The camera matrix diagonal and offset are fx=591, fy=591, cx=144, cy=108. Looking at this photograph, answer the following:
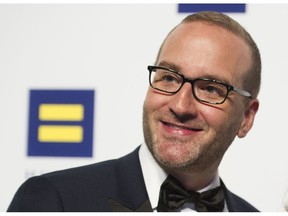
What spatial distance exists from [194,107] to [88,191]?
27cm

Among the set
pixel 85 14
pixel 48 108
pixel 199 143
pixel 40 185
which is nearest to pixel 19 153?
pixel 48 108

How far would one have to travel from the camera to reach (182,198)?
122cm

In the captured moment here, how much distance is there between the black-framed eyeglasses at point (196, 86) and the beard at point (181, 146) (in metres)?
0.05

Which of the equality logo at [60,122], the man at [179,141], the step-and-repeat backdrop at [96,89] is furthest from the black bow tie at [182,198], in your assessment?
the equality logo at [60,122]

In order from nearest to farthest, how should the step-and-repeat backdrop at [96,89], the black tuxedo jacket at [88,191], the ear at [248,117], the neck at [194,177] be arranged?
the black tuxedo jacket at [88,191] < the neck at [194,177] < the ear at [248,117] < the step-and-repeat backdrop at [96,89]

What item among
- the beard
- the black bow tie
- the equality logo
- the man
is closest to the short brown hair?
the man

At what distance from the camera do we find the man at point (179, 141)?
1.16 metres

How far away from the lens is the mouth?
120cm

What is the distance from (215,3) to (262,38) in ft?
0.57

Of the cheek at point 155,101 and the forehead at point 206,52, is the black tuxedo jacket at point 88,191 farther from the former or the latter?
the forehead at point 206,52

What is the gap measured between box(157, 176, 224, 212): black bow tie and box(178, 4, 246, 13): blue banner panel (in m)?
0.60

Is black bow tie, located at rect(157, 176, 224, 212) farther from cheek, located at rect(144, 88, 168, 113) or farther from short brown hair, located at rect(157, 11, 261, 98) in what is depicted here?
short brown hair, located at rect(157, 11, 261, 98)

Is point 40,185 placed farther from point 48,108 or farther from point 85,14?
point 85,14

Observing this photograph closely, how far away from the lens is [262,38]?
163 centimetres
